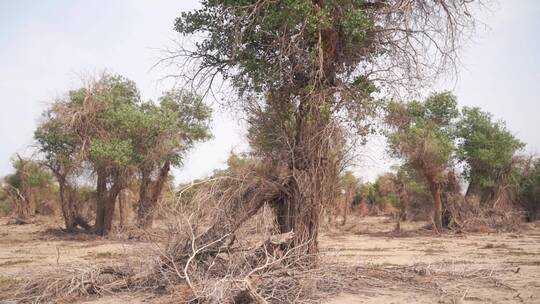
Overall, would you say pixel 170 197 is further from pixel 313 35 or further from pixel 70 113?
pixel 70 113

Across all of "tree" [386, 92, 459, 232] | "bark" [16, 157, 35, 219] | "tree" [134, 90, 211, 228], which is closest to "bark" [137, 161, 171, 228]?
"tree" [134, 90, 211, 228]

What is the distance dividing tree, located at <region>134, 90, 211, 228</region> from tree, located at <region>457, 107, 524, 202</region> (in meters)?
14.0

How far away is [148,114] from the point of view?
70.0 ft

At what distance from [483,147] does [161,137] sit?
16.8 metres

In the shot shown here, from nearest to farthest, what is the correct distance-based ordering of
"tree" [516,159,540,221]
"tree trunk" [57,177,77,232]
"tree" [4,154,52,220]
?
1. "tree trunk" [57,177,77,232]
2. "tree" [4,154,52,220]
3. "tree" [516,159,540,221]

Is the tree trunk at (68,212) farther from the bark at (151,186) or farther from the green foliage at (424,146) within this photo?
the green foliage at (424,146)

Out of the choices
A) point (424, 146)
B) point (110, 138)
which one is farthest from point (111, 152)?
point (424, 146)

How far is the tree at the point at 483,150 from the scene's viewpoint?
26.8m

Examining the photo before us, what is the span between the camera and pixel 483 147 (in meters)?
26.9

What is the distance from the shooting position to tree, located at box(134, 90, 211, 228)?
2091 centimetres

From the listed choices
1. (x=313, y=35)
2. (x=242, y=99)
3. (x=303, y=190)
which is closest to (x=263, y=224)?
(x=303, y=190)

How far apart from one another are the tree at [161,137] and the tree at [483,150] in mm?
14016

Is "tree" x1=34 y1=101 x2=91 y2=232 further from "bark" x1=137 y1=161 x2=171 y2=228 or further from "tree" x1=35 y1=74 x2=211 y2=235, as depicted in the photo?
"bark" x1=137 y1=161 x2=171 y2=228

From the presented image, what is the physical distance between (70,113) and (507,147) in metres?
21.7
